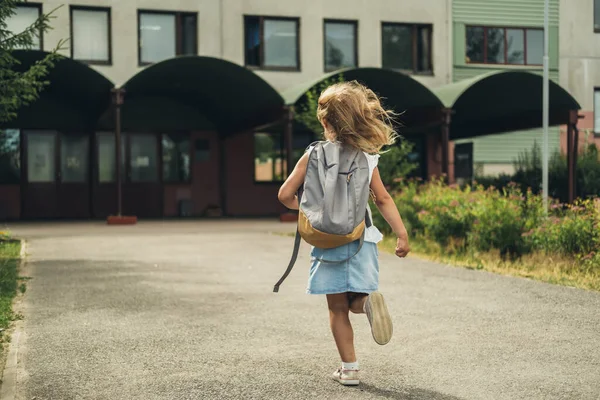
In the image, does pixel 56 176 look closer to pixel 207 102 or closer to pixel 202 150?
pixel 202 150

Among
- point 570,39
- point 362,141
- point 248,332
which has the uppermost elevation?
point 570,39

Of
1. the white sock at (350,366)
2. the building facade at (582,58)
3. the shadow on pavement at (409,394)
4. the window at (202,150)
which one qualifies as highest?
the building facade at (582,58)

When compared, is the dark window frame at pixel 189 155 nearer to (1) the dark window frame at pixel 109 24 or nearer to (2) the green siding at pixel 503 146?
(1) the dark window frame at pixel 109 24

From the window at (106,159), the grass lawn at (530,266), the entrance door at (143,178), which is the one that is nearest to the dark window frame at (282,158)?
the entrance door at (143,178)

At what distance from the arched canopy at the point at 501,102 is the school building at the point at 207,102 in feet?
0.23

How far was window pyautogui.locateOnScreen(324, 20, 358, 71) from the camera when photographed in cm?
2905

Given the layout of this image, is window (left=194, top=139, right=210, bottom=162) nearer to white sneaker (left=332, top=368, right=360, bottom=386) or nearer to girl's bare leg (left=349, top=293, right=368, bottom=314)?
girl's bare leg (left=349, top=293, right=368, bottom=314)

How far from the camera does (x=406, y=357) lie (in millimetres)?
5984

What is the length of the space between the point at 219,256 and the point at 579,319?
7223 millimetres

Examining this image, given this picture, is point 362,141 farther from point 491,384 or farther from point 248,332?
point 248,332

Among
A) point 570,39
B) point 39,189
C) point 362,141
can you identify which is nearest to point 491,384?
point 362,141

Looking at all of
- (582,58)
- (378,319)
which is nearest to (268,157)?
(582,58)

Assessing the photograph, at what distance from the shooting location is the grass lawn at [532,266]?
1005 centimetres

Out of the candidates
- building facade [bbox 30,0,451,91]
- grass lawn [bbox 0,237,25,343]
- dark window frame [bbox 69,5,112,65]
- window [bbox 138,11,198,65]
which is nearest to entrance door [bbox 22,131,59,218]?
dark window frame [bbox 69,5,112,65]
